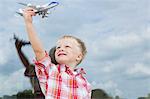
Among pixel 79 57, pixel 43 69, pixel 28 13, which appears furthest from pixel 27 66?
pixel 28 13

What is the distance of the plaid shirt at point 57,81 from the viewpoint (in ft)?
12.1

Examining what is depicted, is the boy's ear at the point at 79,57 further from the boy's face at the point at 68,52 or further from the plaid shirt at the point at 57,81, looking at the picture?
the plaid shirt at the point at 57,81

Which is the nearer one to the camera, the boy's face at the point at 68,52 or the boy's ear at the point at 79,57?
the boy's face at the point at 68,52

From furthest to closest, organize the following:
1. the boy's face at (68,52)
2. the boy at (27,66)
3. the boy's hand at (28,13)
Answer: the boy at (27,66)
the boy's face at (68,52)
the boy's hand at (28,13)

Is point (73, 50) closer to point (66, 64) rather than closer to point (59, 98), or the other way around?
point (66, 64)

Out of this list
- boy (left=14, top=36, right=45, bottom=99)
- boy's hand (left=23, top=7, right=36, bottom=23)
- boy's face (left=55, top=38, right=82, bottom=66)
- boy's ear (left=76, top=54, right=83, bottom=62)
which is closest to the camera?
boy's hand (left=23, top=7, right=36, bottom=23)

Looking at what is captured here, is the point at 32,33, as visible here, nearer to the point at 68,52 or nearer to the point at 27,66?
the point at 68,52

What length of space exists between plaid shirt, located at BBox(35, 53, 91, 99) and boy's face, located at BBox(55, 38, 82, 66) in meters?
0.06

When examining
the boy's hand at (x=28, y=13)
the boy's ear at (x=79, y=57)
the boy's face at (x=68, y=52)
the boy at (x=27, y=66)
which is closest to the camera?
the boy's hand at (x=28, y=13)

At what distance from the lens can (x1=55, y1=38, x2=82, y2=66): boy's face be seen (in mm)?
3793

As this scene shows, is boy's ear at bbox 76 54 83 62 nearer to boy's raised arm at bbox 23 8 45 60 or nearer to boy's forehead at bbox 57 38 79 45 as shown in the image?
boy's forehead at bbox 57 38 79 45

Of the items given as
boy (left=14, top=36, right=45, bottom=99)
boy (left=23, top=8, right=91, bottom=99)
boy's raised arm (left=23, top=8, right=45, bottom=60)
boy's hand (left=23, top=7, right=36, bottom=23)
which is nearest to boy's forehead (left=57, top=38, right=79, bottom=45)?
boy (left=23, top=8, right=91, bottom=99)

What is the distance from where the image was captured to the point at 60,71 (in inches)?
150

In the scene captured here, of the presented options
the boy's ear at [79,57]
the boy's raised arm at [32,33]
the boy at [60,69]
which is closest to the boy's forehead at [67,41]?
the boy at [60,69]
